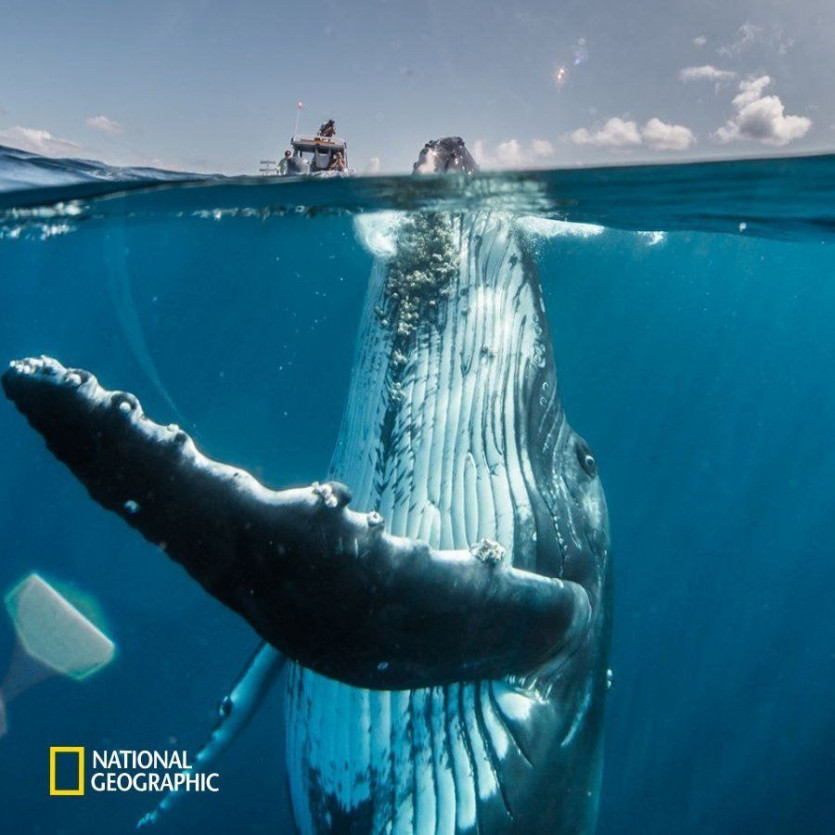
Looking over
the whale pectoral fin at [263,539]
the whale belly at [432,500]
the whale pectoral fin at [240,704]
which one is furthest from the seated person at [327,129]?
the whale pectoral fin at [263,539]

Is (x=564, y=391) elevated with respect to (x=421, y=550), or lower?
lower

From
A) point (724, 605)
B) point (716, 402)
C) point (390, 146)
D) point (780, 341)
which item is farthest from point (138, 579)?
point (780, 341)

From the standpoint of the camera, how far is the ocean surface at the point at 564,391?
10423 millimetres

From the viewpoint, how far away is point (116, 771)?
12109 mm

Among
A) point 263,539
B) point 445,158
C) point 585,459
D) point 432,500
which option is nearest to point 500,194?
point 445,158

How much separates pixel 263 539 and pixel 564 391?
24.8 metres

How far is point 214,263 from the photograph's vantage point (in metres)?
18.2

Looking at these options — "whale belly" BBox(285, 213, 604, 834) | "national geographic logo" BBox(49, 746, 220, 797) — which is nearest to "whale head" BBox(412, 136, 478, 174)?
"whale belly" BBox(285, 213, 604, 834)

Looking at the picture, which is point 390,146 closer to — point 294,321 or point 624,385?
point 294,321

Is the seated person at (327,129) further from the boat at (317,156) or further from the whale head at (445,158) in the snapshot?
the whale head at (445,158)

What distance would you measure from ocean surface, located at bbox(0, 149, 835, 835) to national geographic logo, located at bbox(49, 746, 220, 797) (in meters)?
0.41

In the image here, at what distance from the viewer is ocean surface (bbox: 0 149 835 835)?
10.4 meters

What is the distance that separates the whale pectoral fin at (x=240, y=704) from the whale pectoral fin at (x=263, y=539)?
92.7 inches

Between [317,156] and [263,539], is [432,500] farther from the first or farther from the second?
[317,156]
